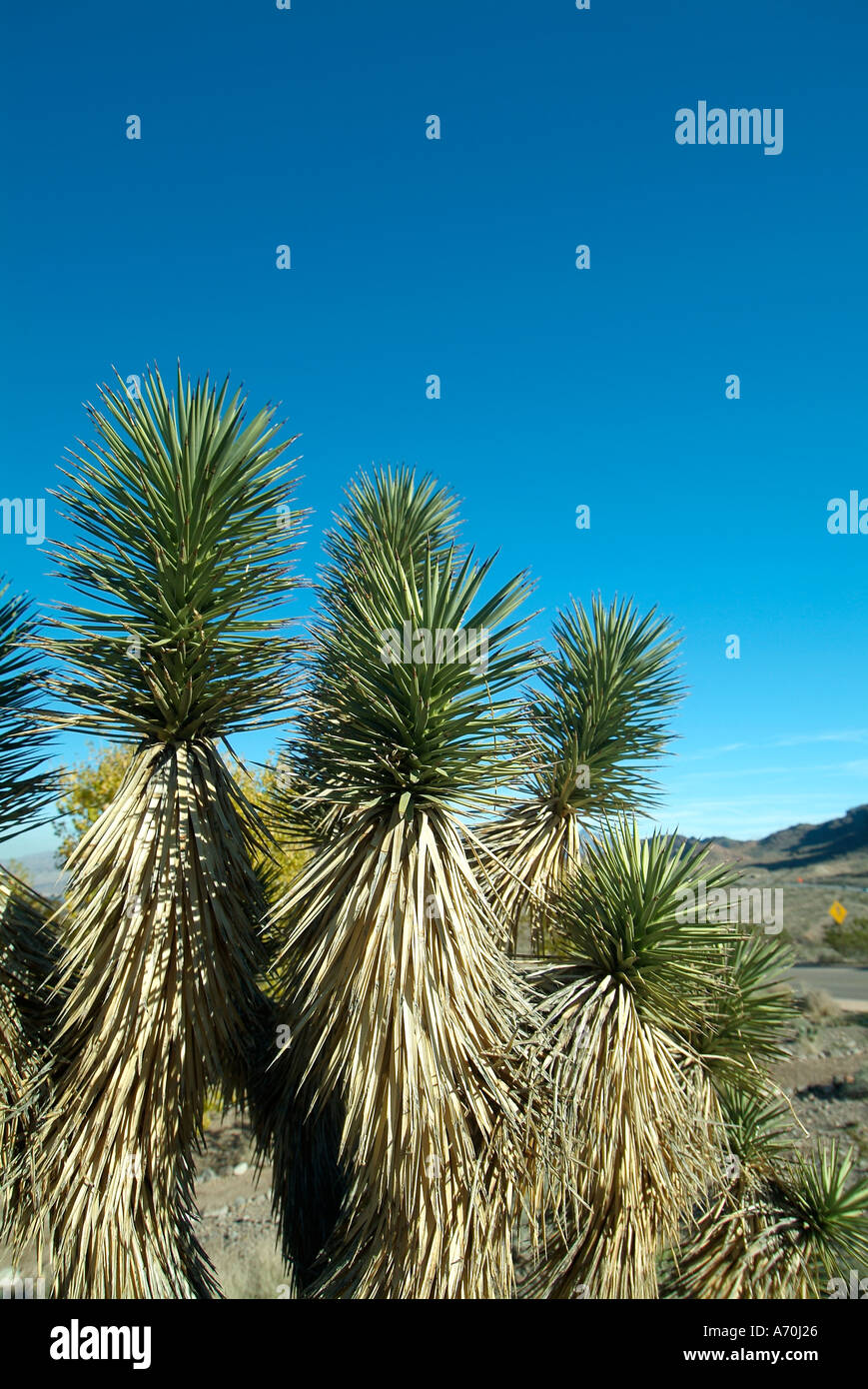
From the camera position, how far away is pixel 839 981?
33.2m

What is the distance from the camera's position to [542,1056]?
531cm

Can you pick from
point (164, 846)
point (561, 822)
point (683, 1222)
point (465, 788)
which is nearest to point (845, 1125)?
point (683, 1222)

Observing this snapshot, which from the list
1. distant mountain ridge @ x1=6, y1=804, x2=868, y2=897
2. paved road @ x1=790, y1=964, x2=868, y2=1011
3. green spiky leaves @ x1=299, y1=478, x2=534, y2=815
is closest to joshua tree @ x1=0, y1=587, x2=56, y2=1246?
green spiky leaves @ x1=299, y1=478, x2=534, y2=815

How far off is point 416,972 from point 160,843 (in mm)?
1754

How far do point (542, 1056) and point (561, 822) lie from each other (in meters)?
2.16

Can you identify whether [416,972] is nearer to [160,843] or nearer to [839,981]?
[160,843]

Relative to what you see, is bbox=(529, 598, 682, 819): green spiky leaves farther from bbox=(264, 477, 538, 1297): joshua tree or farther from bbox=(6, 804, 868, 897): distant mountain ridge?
bbox=(6, 804, 868, 897): distant mountain ridge

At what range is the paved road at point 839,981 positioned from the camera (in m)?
27.6

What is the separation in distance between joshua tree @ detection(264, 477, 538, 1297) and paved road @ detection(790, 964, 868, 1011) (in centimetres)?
2377

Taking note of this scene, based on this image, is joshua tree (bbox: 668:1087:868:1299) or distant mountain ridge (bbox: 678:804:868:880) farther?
distant mountain ridge (bbox: 678:804:868:880)

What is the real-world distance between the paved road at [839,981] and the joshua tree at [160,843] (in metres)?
24.8

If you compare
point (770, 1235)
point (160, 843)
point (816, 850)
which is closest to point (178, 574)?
point (160, 843)

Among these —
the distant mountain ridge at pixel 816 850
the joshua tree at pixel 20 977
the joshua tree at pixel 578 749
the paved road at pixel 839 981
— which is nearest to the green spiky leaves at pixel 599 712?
the joshua tree at pixel 578 749

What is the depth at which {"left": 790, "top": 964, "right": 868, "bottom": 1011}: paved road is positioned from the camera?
2759 cm
